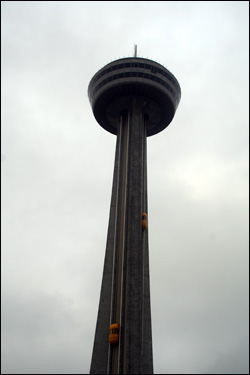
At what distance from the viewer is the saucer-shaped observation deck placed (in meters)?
63.4

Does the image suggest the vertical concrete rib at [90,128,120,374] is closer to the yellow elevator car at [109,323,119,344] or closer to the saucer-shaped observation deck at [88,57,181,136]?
the yellow elevator car at [109,323,119,344]

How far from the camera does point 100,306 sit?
5269cm

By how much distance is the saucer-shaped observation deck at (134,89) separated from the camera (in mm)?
63375

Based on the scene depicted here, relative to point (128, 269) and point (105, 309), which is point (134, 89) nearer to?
point (128, 269)

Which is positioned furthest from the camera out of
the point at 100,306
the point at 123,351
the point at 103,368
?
the point at 100,306

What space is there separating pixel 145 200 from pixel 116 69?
2583 centimetres

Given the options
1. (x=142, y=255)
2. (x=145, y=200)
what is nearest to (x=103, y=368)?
(x=142, y=255)

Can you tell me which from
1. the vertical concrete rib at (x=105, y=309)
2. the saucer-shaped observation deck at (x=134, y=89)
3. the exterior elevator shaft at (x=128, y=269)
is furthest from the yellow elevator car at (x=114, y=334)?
the saucer-shaped observation deck at (x=134, y=89)

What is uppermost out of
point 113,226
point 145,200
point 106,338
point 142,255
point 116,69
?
point 116,69

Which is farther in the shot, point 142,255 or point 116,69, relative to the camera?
point 116,69

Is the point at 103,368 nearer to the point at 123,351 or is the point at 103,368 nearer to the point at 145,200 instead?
the point at 123,351

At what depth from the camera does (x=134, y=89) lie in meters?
63.8

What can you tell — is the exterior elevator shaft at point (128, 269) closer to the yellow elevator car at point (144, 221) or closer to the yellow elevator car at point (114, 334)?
the yellow elevator car at point (114, 334)

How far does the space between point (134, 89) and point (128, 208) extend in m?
23.5
